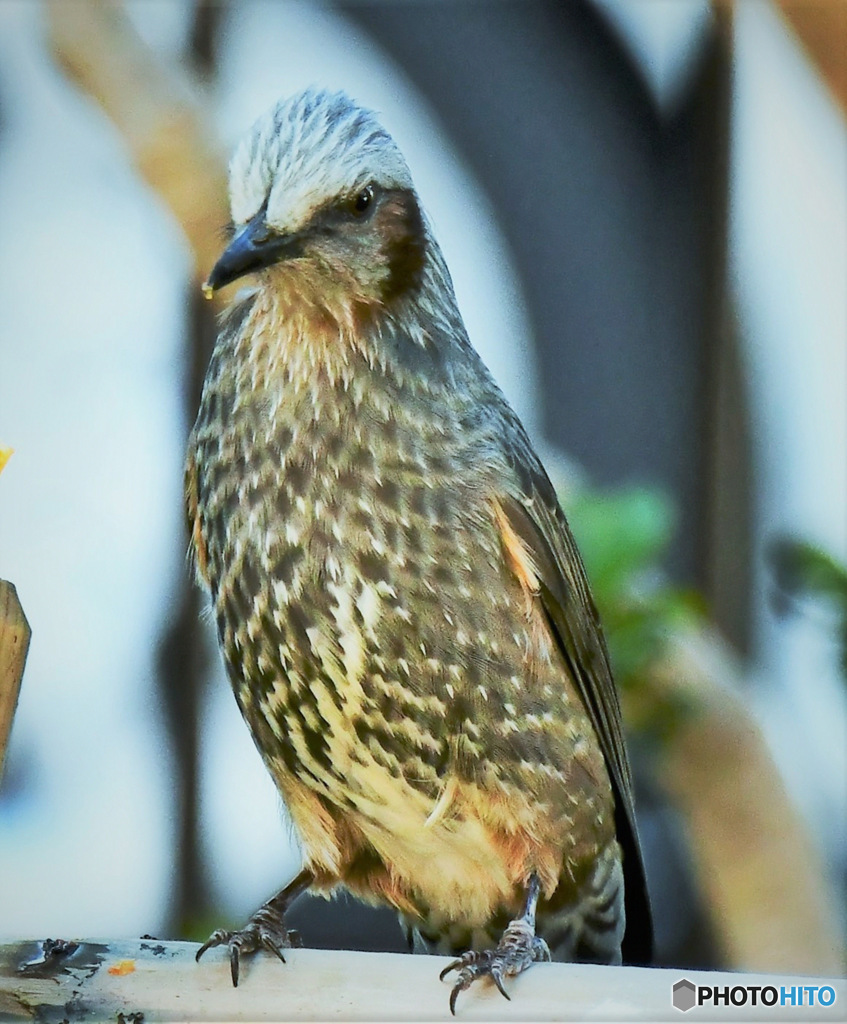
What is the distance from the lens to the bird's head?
4.40ft

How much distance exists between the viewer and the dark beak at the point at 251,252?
4.30 feet

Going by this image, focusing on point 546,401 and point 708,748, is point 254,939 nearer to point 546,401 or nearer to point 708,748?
point 708,748

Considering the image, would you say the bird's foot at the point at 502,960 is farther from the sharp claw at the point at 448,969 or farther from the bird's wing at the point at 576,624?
the bird's wing at the point at 576,624

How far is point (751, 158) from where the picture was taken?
1623mm

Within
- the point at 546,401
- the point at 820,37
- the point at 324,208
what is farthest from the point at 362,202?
the point at 820,37

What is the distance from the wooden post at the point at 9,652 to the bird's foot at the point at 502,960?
0.56 m

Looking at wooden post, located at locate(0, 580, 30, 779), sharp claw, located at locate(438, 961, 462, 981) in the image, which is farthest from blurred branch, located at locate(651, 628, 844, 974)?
wooden post, located at locate(0, 580, 30, 779)

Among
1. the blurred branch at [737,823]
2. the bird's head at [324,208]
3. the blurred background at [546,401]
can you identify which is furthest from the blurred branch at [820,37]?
the blurred branch at [737,823]

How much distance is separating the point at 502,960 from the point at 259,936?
29cm

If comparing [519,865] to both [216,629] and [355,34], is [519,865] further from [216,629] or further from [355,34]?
[355,34]

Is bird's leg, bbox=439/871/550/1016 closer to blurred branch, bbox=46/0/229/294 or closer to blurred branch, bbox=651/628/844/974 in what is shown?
blurred branch, bbox=651/628/844/974

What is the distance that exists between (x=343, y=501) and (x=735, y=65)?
2.64 feet

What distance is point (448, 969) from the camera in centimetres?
137

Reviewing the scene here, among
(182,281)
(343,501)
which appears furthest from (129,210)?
(343,501)
